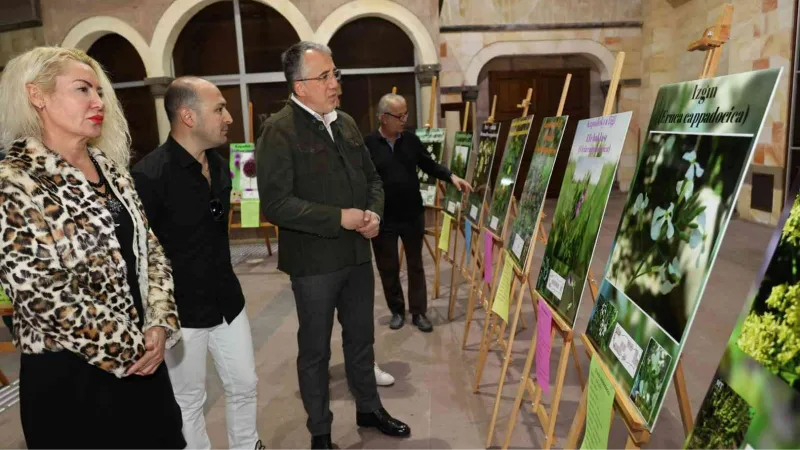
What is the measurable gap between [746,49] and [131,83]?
7.43 meters

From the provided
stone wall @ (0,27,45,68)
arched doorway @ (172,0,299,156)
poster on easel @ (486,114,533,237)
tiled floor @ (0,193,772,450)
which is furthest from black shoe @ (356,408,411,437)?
stone wall @ (0,27,45,68)

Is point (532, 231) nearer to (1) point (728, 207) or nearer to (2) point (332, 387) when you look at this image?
(1) point (728, 207)

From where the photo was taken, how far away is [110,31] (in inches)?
256

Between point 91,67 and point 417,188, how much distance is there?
224cm

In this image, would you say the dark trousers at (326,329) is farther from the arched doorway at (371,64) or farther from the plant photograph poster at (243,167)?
the arched doorway at (371,64)

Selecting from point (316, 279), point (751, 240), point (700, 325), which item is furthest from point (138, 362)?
point (751, 240)

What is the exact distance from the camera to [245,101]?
22.6 ft

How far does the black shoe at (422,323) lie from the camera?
11.5 ft

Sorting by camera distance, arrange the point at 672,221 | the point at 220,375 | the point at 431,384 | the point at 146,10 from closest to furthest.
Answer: the point at 672,221
the point at 220,375
the point at 431,384
the point at 146,10

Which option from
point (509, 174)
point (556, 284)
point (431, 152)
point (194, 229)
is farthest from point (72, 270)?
point (431, 152)

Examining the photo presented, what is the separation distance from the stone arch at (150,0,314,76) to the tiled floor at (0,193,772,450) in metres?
3.62

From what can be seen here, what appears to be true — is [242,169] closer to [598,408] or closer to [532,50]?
[532,50]

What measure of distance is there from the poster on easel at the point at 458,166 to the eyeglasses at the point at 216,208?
7.24ft

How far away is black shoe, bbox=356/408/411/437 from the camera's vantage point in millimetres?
2271
